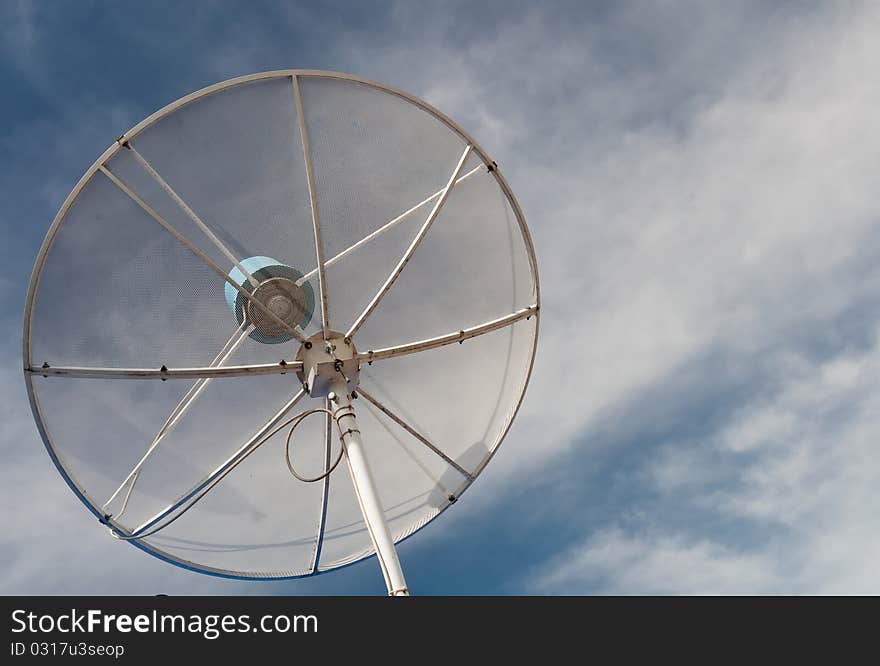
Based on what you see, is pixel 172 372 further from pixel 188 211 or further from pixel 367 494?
pixel 367 494

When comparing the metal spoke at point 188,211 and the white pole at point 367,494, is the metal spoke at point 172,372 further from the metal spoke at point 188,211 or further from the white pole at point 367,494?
the metal spoke at point 188,211

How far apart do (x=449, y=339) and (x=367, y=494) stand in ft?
13.4

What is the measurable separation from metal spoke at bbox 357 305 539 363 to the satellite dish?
48 mm

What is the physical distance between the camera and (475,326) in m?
15.9

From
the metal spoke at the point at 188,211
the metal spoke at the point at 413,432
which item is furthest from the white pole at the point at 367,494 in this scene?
the metal spoke at the point at 188,211

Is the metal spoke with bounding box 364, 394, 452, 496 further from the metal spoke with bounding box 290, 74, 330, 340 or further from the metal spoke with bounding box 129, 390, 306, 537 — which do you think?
the metal spoke with bounding box 290, 74, 330, 340

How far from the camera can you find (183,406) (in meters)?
14.5

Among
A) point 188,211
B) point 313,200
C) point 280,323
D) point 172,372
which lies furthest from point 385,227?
point 172,372

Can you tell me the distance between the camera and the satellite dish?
13047 mm

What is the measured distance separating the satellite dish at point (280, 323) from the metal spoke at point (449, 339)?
5 centimetres

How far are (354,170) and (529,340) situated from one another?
4.98 m
